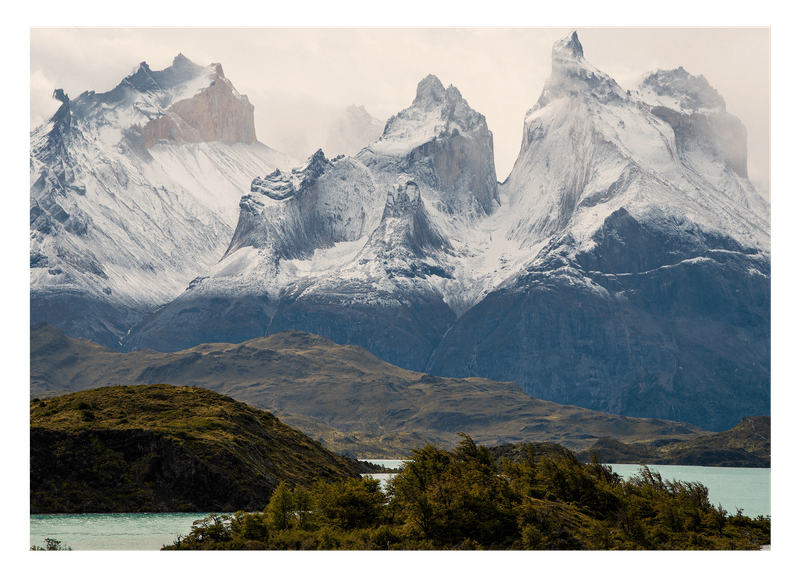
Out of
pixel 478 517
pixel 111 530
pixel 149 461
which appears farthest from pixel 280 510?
pixel 149 461

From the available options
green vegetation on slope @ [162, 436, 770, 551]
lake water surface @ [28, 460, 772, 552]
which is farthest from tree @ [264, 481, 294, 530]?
lake water surface @ [28, 460, 772, 552]

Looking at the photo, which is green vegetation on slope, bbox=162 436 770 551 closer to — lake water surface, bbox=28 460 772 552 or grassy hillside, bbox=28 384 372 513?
lake water surface, bbox=28 460 772 552

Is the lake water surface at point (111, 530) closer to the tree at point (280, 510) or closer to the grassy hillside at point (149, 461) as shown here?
the grassy hillside at point (149, 461)

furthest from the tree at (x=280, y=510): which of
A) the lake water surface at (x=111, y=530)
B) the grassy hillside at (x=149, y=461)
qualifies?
the grassy hillside at (x=149, y=461)
